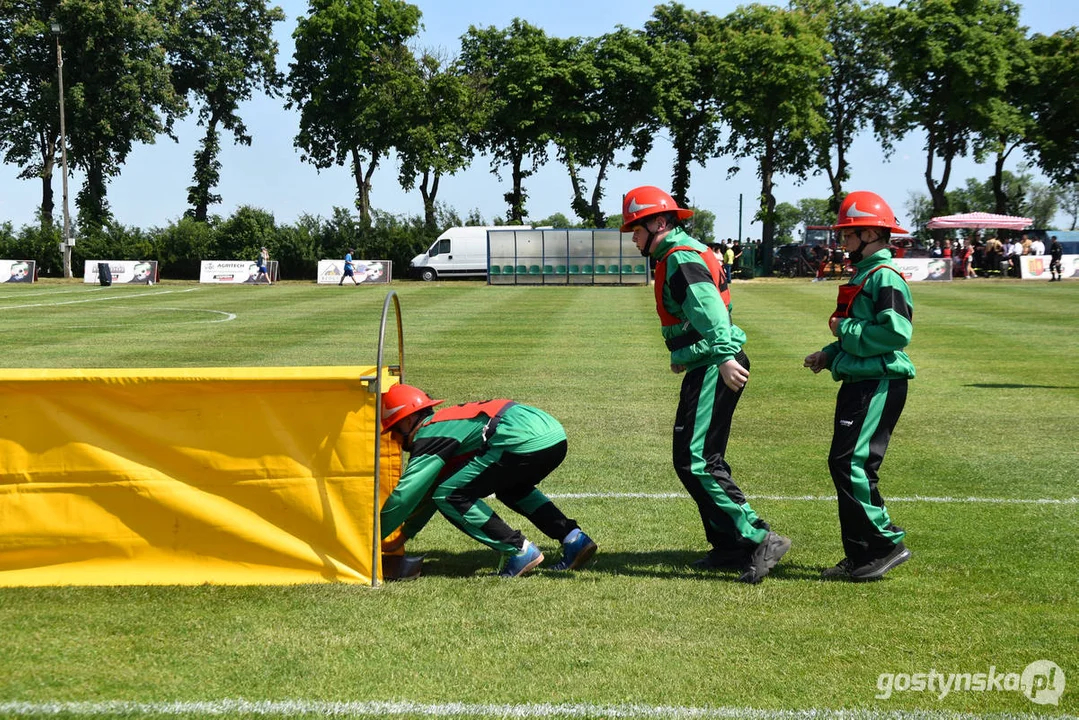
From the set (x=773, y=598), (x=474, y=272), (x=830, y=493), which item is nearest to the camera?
(x=773, y=598)

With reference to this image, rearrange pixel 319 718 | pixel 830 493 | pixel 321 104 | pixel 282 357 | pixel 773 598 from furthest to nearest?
pixel 321 104 < pixel 282 357 < pixel 830 493 < pixel 773 598 < pixel 319 718

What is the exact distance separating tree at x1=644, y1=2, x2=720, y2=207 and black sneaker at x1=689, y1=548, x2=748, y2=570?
191 feet

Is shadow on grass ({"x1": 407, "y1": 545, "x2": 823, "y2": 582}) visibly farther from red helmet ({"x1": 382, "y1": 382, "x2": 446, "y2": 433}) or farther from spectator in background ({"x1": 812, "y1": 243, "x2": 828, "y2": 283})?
spectator in background ({"x1": 812, "y1": 243, "x2": 828, "y2": 283})

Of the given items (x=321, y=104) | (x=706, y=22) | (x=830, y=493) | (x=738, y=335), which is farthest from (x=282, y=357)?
(x=706, y=22)

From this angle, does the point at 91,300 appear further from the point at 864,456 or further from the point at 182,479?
the point at 864,456

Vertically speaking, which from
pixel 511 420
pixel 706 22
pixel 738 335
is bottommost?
pixel 511 420

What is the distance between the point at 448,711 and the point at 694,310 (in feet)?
8.53

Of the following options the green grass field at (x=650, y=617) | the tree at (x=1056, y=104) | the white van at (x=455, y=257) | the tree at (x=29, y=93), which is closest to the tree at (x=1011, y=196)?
the tree at (x=1056, y=104)

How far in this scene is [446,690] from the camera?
443 centimetres

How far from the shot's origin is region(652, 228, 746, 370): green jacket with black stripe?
18.9ft

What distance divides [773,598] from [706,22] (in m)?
65.1

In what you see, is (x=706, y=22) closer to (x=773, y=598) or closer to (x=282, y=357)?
(x=282, y=357)

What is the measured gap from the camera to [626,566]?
6.23 metres

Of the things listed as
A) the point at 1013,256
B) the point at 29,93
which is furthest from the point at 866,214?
the point at 29,93
